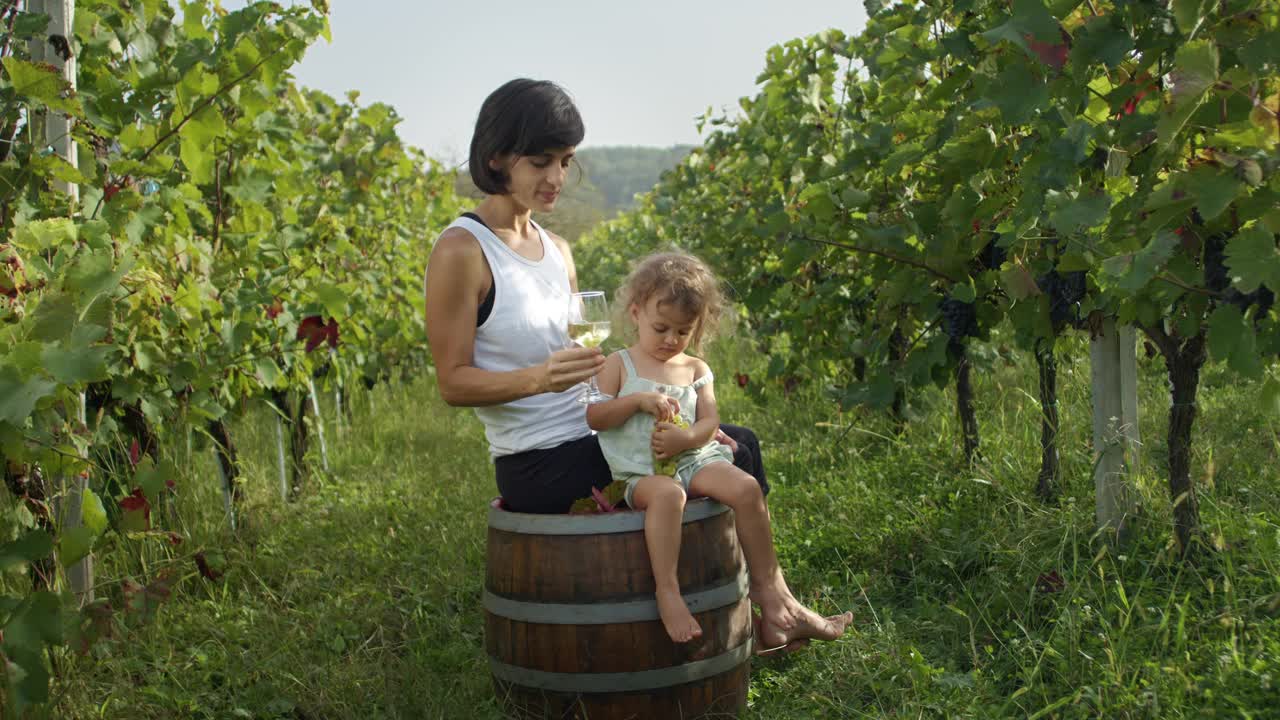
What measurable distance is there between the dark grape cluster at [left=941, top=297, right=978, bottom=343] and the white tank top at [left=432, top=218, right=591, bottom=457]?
1139mm

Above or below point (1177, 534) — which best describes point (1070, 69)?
above

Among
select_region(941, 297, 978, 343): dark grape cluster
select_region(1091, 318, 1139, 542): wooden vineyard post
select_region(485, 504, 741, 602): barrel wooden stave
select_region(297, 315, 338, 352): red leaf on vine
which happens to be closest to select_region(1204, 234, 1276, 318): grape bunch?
select_region(1091, 318, 1139, 542): wooden vineyard post

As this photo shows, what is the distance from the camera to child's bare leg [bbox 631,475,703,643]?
2.22 m

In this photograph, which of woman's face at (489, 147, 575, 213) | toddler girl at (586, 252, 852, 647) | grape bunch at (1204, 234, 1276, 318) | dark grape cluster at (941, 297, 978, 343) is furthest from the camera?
dark grape cluster at (941, 297, 978, 343)

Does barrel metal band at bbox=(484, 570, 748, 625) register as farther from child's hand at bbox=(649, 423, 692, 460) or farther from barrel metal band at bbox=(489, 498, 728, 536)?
child's hand at bbox=(649, 423, 692, 460)

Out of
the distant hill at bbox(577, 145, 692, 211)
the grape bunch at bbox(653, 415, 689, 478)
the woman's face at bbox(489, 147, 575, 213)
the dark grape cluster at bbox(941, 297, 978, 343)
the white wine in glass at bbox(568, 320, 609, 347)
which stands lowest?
the grape bunch at bbox(653, 415, 689, 478)

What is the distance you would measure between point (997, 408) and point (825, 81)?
5.15 feet

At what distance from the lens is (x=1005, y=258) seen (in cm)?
306

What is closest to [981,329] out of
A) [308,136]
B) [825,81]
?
[825,81]

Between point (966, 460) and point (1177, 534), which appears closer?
point (1177, 534)

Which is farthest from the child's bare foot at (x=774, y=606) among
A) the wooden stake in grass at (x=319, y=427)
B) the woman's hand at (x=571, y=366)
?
the wooden stake in grass at (x=319, y=427)

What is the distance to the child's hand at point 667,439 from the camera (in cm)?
241

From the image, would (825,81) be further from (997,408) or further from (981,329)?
(981,329)

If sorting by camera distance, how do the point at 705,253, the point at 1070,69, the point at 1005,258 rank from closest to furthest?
1. the point at 1070,69
2. the point at 1005,258
3. the point at 705,253
